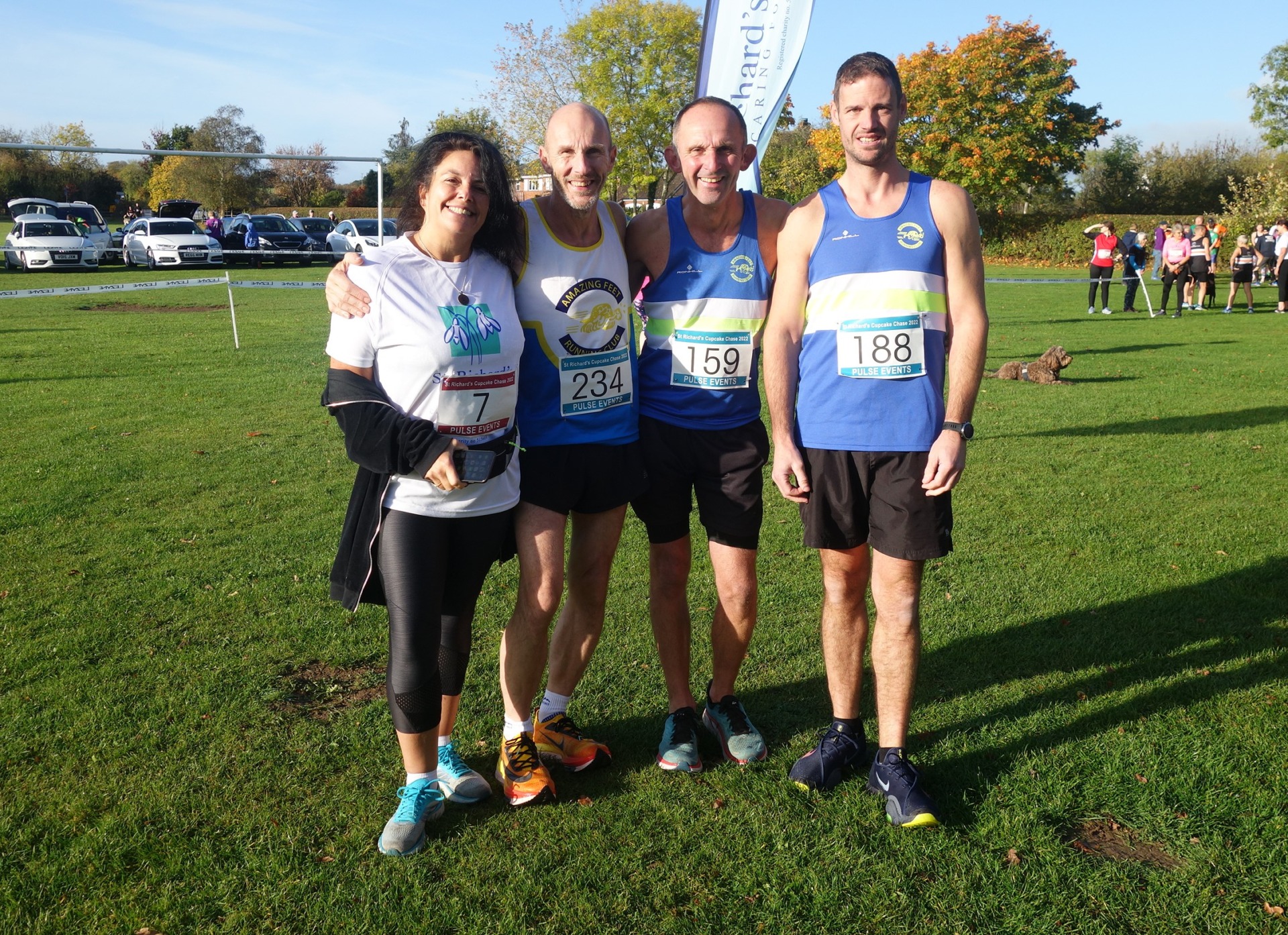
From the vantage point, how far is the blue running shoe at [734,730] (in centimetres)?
344

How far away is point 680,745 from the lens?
11.2ft

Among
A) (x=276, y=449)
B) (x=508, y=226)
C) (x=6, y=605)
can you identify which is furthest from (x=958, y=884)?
(x=276, y=449)

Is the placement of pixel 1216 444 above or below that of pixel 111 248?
below

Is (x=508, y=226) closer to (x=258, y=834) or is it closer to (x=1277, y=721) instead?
(x=258, y=834)

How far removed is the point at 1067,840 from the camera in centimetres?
299

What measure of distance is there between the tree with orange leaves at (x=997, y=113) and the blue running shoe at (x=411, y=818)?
4452cm

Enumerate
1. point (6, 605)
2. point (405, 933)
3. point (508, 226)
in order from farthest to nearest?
1. point (6, 605)
2. point (508, 226)
3. point (405, 933)

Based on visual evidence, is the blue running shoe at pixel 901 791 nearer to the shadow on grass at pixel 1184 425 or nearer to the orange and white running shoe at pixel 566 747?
the orange and white running shoe at pixel 566 747

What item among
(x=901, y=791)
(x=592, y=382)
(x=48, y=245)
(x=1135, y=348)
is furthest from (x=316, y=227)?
(x=901, y=791)

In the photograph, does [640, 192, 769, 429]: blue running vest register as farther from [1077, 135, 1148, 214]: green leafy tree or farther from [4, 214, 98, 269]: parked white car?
[1077, 135, 1148, 214]: green leafy tree

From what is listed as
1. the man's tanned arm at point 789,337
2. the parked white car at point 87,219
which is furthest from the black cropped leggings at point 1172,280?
the parked white car at point 87,219

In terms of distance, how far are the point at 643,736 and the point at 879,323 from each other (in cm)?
176

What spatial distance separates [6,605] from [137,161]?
25636 mm

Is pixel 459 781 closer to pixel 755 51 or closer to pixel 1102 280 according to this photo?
pixel 755 51
